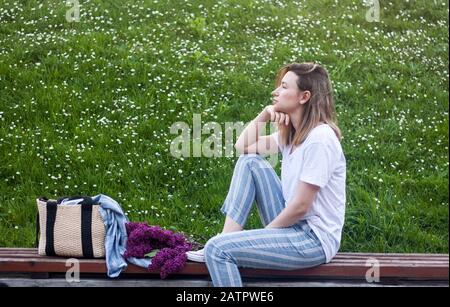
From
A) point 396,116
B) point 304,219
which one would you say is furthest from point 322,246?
point 396,116

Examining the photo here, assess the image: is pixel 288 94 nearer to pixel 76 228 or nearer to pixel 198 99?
pixel 76 228

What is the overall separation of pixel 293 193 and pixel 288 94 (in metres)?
0.54

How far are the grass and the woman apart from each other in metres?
1.26

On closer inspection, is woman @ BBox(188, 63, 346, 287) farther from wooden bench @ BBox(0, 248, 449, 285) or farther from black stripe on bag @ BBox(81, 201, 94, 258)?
black stripe on bag @ BBox(81, 201, 94, 258)

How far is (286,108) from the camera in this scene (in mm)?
4305

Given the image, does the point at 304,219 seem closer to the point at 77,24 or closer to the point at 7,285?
the point at 7,285

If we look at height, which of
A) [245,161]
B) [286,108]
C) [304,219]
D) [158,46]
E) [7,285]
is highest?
[158,46]

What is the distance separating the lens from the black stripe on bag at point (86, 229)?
14.0ft

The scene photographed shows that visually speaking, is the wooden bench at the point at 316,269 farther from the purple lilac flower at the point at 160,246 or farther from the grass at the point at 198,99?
the grass at the point at 198,99

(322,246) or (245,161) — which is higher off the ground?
(245,161)

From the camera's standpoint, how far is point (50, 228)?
432 cm

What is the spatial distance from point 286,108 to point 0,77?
3.86 m

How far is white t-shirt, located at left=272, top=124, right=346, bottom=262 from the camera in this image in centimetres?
397

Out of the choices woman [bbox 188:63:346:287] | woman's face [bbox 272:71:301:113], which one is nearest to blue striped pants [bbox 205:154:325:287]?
woman [bbox 188:63:346:287]
